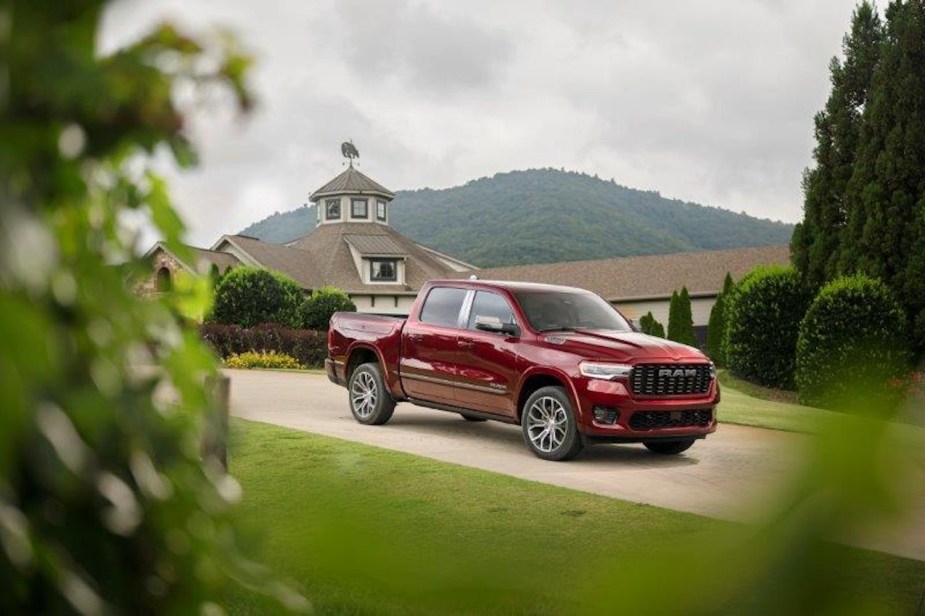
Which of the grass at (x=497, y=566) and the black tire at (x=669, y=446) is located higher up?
the grass at (x=497, y=566)

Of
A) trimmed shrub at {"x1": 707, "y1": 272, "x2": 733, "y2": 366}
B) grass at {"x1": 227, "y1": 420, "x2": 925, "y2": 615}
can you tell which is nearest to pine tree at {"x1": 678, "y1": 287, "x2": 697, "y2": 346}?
trimmed shrub at {"x1": 707, "y1": 272, "x2": 733, "y2": 366}

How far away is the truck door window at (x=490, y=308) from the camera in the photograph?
32.2ft

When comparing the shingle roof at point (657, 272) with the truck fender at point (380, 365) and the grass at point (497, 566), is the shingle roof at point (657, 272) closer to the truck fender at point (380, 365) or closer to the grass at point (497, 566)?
the truck fender at point (380, 365)

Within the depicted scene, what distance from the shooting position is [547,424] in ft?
29.8

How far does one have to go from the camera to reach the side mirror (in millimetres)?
9570

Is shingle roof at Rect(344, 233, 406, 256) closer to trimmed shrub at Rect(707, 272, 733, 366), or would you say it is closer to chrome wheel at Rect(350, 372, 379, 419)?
trimmed shrub at Rect(707, 272, 733, 366)

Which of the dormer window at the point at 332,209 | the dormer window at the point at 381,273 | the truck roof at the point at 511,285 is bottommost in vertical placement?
the truck roof at the point at 511,285

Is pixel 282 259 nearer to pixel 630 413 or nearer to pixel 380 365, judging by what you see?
pixel 380 365

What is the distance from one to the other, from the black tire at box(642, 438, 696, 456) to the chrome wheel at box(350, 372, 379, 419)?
337cm

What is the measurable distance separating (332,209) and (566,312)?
178 ft

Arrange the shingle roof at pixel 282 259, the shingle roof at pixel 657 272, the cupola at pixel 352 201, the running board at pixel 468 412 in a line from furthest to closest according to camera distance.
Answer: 1. the cupola at pixel 352 201
2. the shingle roof at pixel 282 259
3. the shingle roof at pixel 657 272
4. the running board at pixel 468 412

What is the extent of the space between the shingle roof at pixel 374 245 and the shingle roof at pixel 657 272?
536 centimetres

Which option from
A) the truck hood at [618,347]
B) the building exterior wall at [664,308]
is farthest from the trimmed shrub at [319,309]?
the truck hood at [618,347]

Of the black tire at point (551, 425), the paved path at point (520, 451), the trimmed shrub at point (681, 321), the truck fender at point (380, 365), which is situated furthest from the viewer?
the trimmed shrub at point (681, 321)
